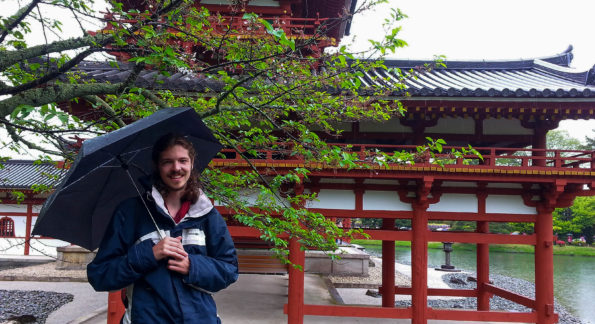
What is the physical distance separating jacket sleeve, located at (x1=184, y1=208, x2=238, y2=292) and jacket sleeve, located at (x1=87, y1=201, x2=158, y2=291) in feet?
0.59

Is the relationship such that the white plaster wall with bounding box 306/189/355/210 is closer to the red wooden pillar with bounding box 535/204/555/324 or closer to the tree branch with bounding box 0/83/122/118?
the red wooden pillar with bounding box 535/204/555/324

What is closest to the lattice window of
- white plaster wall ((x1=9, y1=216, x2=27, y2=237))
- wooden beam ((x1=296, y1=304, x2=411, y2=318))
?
white plaster wall ((x1=9, y1=216, x2=27, y2=237))

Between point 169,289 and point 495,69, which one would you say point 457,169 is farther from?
point 169,289

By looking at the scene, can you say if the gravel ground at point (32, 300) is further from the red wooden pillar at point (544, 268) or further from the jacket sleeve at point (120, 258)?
the red wooden pillar at point (544, 268)

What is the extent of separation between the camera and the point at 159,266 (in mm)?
1778

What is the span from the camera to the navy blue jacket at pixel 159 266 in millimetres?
1745

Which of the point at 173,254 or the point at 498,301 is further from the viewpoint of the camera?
the point at 498,301

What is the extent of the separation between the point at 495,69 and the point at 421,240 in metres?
5.57

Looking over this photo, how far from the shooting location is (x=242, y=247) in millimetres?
15391

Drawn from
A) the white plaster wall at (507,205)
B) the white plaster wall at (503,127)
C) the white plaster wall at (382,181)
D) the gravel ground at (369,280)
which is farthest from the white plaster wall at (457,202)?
the gravel ground at (369,280)

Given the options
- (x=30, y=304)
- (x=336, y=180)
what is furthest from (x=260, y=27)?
(x=30, y=304)

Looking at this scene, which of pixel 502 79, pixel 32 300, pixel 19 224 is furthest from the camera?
pixel 19 224

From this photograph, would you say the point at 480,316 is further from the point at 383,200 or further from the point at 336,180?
the point at 336,180

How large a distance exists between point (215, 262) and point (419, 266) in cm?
606
